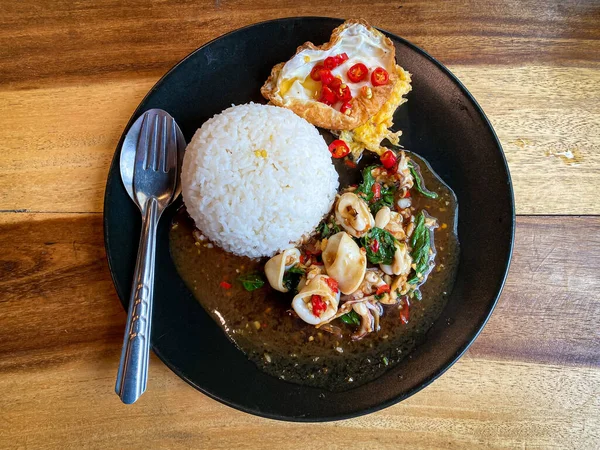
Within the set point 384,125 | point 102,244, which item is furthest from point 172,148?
point 384,125

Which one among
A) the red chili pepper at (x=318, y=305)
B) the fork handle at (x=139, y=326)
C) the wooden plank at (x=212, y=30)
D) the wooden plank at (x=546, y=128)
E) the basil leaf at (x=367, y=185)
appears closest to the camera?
the fork handle at (x=139, y=326)

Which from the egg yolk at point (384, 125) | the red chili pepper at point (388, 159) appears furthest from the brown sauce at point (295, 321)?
the egg yolk at point (384, 125)

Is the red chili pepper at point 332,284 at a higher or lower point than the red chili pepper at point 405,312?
higher

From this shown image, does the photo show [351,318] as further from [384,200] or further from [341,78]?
[341,78]

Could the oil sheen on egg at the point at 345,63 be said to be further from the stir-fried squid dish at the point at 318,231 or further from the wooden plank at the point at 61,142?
the wooden plank at the point at 61,142

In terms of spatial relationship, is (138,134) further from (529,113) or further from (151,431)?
(529,113)

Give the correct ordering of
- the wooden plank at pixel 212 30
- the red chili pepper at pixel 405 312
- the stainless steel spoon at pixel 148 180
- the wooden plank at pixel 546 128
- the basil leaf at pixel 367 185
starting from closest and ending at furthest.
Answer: the stainless steel spoon at pixel 148 180 → the red chili pepper at pixel 405 312 → the basil leaf at pixel 367 185 → the wooden plank at pixel 546 128 → the wooden plank at pixel 212 30

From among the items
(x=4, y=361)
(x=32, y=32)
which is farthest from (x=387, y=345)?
(x=32, y=32)
